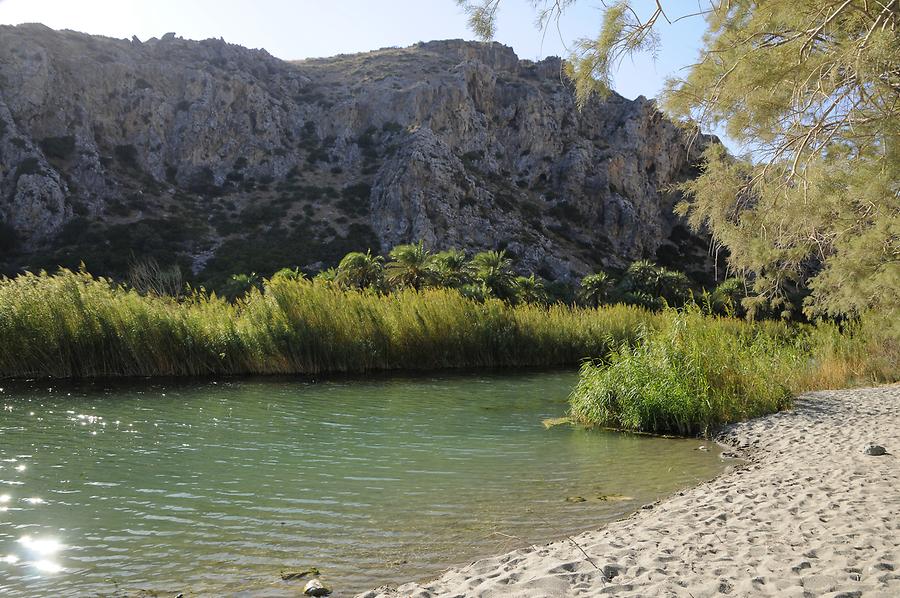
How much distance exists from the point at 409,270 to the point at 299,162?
51.9 m

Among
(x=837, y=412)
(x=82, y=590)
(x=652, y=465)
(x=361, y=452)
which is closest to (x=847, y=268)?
(x=837, y=412)

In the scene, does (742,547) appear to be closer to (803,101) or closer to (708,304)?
(803,101)

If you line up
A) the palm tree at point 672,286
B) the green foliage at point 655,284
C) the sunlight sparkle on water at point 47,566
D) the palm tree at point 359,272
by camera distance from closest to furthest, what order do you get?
the sunlight sparkle on water at point 47,566, the palm tree at point 359,272, the green foliage at point 655,284, the palm tree at point 672,286

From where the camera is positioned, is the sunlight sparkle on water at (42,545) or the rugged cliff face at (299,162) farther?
the rugged cliff face at (299,162)

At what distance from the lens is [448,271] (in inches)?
1601

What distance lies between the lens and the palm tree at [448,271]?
3931 cm

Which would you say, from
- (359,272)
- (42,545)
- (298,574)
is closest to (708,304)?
(298,574)

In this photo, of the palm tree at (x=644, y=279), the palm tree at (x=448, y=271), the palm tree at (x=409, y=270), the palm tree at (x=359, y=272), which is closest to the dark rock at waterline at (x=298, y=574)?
the palm tree at (x=448, y=271)

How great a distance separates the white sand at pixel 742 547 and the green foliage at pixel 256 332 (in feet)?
23.3

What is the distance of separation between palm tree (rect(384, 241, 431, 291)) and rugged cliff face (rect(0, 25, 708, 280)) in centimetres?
2464

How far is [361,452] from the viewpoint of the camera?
8.90 metres

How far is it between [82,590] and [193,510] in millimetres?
1817

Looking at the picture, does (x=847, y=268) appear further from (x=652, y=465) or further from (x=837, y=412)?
(x=652, y=465)

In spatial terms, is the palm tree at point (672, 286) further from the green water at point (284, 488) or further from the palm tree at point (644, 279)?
the green water at point (284, 488)
